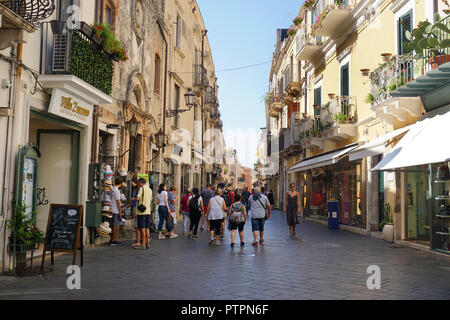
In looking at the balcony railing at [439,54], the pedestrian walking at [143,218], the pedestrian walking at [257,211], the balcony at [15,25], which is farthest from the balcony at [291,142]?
the balcony at [15,25]

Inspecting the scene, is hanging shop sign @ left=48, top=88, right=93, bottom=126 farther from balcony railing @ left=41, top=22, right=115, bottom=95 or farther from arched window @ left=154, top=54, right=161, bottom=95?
arched window @ left=154, top=54, right=161, bottom=95

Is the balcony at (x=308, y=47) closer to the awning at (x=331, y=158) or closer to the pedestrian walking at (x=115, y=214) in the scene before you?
the awning at (x=331, y=158)

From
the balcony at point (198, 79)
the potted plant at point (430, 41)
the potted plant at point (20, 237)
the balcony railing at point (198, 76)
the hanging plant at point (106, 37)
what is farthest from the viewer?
the balcony railing at point (198, 76)

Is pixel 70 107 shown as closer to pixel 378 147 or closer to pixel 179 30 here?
pixel 378 147

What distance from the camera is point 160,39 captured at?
62.4 feet

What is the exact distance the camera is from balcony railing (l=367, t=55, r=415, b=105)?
11781 mm

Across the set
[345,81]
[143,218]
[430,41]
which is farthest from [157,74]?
[430,41]

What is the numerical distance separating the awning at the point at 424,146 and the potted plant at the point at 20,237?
7.05m

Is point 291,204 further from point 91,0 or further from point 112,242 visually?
point 91,0

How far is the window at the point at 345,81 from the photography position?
17781 millimetres

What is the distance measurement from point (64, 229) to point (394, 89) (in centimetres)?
911

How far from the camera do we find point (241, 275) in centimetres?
740

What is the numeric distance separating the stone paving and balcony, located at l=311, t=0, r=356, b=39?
9591 millimetres

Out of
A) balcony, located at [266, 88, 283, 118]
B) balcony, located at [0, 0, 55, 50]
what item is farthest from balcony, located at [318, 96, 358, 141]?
balcony, located at [266, 88, 283, 118]
